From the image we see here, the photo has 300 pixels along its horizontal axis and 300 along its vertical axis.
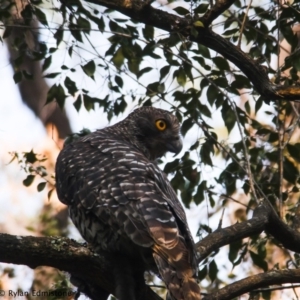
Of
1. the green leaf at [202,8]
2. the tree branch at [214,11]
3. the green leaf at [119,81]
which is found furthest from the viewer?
the green leaf at [119,81]

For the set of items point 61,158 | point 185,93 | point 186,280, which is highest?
point 185,93

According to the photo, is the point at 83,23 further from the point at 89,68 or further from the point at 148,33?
the point at 148,33

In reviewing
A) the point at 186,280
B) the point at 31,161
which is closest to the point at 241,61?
the point at 186,280

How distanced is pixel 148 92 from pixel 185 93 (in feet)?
1.26

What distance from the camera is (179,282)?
3898 millimetres

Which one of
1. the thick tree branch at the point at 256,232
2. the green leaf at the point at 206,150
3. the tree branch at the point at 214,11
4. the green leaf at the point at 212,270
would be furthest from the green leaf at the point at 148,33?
the green leaf at the point at 212,270

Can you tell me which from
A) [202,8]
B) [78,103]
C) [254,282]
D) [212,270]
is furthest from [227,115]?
[254,282]

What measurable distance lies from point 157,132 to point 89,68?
2.79 ft

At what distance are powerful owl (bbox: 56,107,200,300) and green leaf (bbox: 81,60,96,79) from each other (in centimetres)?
108

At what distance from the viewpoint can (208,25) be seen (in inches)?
203

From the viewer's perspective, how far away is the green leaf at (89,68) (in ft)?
20.9

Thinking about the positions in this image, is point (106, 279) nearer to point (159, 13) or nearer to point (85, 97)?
point (159, 13)

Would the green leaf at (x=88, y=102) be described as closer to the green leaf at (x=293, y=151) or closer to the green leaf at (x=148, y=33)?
the green leaf at (x=148, y=33)

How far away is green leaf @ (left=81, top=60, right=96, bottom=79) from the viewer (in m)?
6.38
